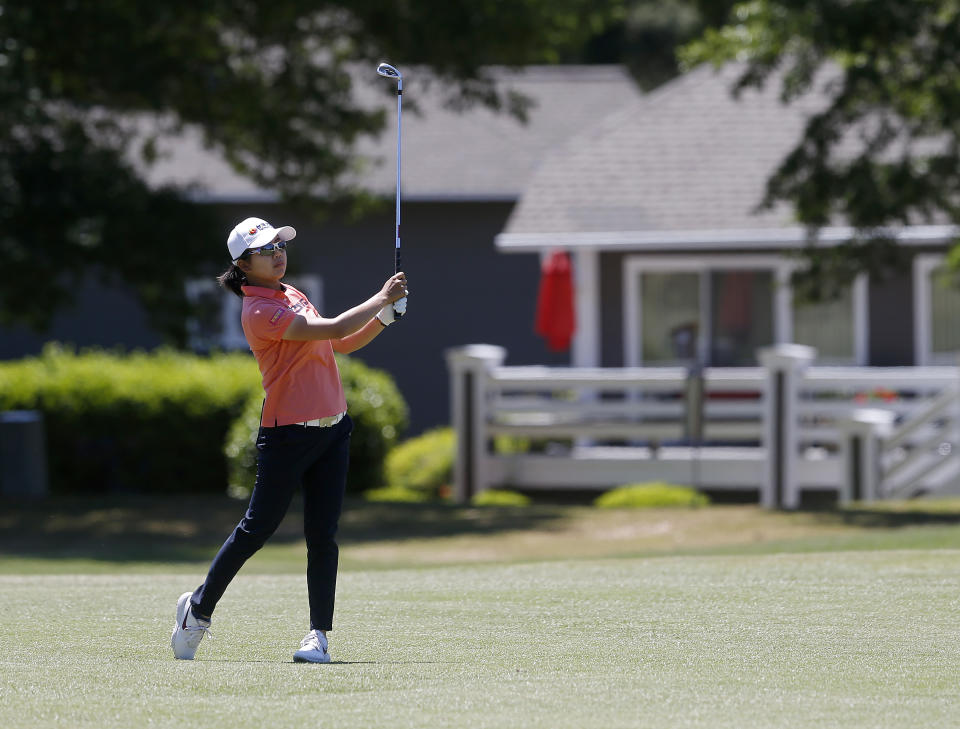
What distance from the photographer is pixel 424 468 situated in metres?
20.5

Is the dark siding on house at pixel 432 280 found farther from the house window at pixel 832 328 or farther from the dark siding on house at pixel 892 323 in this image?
the dark siding on house at pixel 892 323

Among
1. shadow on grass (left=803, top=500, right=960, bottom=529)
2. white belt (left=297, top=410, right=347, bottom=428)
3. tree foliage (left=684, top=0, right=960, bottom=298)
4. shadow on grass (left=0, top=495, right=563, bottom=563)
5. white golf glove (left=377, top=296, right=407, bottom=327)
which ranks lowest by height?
shadow on grass (left=0, top=495, right=563, bottom=563)

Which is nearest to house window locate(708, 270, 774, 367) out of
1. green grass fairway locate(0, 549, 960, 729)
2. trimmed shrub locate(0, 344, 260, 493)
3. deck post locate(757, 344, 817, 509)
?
deck post locate(757, 344, 817, 509)

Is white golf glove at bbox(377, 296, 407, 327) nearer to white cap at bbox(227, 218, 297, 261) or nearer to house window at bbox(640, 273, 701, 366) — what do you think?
white cap at bbox(227, 218, 297, 261)

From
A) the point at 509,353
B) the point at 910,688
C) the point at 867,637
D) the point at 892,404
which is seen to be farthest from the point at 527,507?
the point at 910,688

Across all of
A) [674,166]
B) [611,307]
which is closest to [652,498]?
[611,307]

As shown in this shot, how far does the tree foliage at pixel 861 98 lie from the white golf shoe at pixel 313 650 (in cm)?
906

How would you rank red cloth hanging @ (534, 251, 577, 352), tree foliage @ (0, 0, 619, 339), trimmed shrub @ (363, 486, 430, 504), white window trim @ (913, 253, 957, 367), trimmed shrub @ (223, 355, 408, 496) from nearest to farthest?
tree foliage @ (0, 0, 619, 339), trimmed shrub @ (223, 355, 408, 496), trimmed shrub @ (363, 486, 430, 504), red cloth hanging @ (534, 251, 577, 352), white window trim @ (913, 253, 957, 367)

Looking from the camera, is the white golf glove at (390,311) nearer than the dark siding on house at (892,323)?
Yes

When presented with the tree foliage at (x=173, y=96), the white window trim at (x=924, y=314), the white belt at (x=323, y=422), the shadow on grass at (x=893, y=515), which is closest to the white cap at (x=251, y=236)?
the white belt at (x=323, y=422)

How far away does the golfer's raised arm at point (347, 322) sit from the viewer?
670cm

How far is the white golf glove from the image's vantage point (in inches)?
266

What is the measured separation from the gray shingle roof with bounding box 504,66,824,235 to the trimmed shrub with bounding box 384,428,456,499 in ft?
9.84

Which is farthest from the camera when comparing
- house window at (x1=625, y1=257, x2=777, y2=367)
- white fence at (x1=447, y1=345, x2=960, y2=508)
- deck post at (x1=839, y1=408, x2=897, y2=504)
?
house window at (x1=625, y1=257, x2=777, y2=367)
